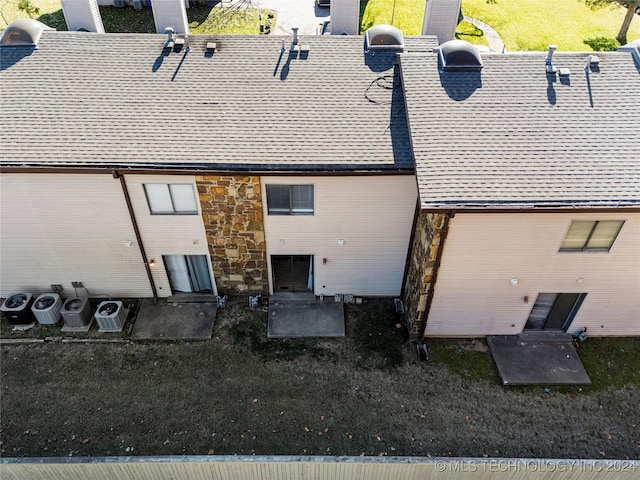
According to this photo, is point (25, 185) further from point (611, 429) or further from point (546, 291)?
point (611, 429)

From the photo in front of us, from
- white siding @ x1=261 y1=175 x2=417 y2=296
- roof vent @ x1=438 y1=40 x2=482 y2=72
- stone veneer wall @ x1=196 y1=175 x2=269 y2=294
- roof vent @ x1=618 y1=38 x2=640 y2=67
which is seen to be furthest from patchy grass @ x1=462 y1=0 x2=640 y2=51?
stone veneer wall @ x1=196 y1=175 x2=269 y2=294

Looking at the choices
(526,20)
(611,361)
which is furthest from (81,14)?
(526,20)

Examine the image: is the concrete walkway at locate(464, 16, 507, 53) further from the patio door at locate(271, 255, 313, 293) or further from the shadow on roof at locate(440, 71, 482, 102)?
the patio door at locate(271, 255, 313, 293)

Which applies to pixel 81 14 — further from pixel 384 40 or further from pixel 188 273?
pixel 384 40

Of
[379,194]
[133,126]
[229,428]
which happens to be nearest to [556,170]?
[379,194]

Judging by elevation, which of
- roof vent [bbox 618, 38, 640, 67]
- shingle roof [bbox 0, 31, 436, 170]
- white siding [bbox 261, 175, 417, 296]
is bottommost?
white siding [bbox 261, 175, 417, 296]

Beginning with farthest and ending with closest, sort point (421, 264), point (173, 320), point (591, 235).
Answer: point (173, 320) < point (421, 264) < point (591, 235)
